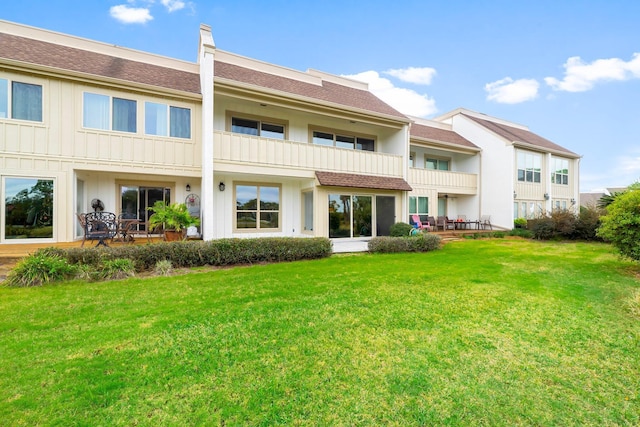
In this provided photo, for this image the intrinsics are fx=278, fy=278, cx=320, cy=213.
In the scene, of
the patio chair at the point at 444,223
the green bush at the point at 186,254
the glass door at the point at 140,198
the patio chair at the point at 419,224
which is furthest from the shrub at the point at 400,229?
the glass door at the point at 140,198

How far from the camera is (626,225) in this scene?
25.3 feet

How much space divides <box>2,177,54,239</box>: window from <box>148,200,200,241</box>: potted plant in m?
3.70

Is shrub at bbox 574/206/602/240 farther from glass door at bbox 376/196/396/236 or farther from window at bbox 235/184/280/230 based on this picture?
window at bbox 235/184/280/230

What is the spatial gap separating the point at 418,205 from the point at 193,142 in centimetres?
1378

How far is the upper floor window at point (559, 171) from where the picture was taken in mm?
22297

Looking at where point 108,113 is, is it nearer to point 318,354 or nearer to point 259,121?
point 259,121

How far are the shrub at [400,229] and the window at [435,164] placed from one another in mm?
8376

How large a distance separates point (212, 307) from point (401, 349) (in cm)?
321

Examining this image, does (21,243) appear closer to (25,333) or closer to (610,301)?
(25,333)

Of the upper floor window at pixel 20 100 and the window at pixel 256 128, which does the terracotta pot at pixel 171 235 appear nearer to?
the window at pixel 256 128

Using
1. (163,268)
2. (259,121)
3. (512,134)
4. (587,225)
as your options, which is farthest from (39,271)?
(512,134)

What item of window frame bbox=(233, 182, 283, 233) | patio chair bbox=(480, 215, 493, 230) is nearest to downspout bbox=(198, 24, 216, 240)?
window frame bbox=(233, 182, 283, 233)

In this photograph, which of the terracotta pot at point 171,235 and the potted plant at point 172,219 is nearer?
the potted plant at point 172,219

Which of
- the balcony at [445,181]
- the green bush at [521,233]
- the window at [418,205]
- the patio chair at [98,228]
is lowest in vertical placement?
the green bush at [521,233]
